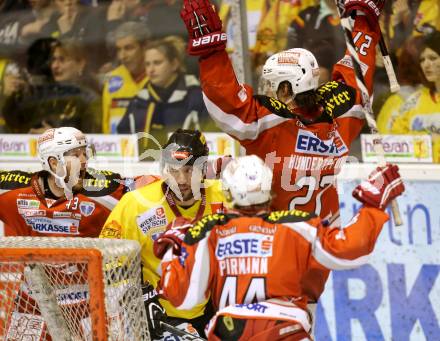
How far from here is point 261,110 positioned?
4.64 meters

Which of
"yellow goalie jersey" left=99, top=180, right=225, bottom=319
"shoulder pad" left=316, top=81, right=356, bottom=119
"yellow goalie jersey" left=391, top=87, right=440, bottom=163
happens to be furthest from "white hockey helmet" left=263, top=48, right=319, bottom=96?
"yellow goalie jersey" left=391, top=87, right=440, bottom=163

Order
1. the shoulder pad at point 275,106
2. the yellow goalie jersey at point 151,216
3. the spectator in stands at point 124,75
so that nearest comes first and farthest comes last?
1. the shoulder pad at point 275,106
2. the yellow goalie jersey at point 151,216
3. the spectator in stands at point 124,75

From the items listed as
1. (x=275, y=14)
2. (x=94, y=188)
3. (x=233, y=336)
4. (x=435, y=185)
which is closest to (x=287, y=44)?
(x=275, y=14)

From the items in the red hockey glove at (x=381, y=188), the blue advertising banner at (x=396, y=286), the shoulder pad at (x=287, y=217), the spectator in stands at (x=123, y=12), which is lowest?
the blue advertising banner at (x=396, y=286)

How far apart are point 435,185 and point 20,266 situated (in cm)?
253

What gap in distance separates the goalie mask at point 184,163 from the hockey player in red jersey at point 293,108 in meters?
0.22

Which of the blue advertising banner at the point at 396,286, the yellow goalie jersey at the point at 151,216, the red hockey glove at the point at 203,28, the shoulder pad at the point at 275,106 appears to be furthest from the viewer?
the blue advertising banner at the point at 396,286

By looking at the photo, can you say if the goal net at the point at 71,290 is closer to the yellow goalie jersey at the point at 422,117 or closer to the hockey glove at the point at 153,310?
the hockey glove at the point at 153,310

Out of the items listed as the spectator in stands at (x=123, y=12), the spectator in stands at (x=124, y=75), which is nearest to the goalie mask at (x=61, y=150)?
the spectator in stands at (x=124, y=75)

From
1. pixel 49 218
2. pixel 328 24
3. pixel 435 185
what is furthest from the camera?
pixel 328 24

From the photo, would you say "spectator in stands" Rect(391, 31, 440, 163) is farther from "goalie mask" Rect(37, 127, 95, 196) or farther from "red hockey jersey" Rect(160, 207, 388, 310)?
"red hockey jersey" Rect(160, 207, 388, 310)

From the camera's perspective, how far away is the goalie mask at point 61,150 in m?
5.18

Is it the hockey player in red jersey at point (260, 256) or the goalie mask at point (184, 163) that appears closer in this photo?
the hockey player in red jersey at point (260, 256)

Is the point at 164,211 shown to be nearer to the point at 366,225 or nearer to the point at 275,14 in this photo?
the point at 366,225
